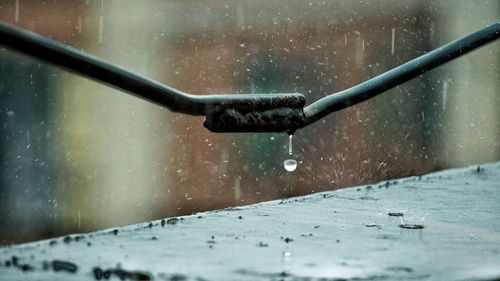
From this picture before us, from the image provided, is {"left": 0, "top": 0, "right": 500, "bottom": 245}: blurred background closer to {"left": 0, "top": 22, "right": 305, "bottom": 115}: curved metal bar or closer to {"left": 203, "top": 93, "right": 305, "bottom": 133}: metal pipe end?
{"left": 203, "top": 93, "right": 305, "bottom": 133}: metal pipe end

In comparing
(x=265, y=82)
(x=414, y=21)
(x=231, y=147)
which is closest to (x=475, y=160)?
(x=414, y=21)

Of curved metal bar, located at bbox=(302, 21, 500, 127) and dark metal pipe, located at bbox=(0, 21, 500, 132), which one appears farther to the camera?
curved metal bar, located at bbox=(302, 21, 500, 127)

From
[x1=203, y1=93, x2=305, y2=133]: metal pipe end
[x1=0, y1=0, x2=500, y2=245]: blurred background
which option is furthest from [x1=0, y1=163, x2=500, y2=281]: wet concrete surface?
[x1=0, y1=0, x2=500, y2=245]: blurred background

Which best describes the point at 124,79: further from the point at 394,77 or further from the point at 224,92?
the point at 224,92

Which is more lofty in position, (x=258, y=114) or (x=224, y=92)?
(x=224, y=92)

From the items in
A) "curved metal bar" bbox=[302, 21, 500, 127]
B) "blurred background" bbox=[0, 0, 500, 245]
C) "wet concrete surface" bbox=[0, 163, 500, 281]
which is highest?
"blurred background" bbox=[0, 0, 500, 245]

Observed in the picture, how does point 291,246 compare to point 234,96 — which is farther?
point 291,246

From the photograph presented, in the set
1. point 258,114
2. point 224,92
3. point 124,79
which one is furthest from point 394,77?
point 224,92
